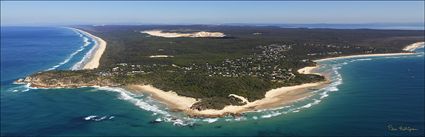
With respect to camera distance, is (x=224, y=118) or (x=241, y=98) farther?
(x=241, y=98)

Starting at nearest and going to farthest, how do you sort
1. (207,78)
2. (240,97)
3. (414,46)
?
(240,97), (207,78), (414,46)

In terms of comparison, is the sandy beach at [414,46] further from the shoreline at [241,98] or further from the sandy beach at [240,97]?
the sandy beach at [240,97]

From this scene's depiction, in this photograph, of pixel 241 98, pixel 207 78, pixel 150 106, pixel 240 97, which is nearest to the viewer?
pixel 150 106

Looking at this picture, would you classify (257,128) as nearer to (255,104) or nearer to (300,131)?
(300,131)

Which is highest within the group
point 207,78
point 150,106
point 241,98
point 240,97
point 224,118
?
point 207,78

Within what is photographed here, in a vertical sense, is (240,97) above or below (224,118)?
above

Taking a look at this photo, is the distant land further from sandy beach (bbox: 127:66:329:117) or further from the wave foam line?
the wave foam line

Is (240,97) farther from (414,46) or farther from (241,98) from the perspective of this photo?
(414,46)

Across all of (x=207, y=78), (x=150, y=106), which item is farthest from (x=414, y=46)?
(x=150, y=106)

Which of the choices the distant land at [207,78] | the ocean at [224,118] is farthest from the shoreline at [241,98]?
the ocean at [224,118]
